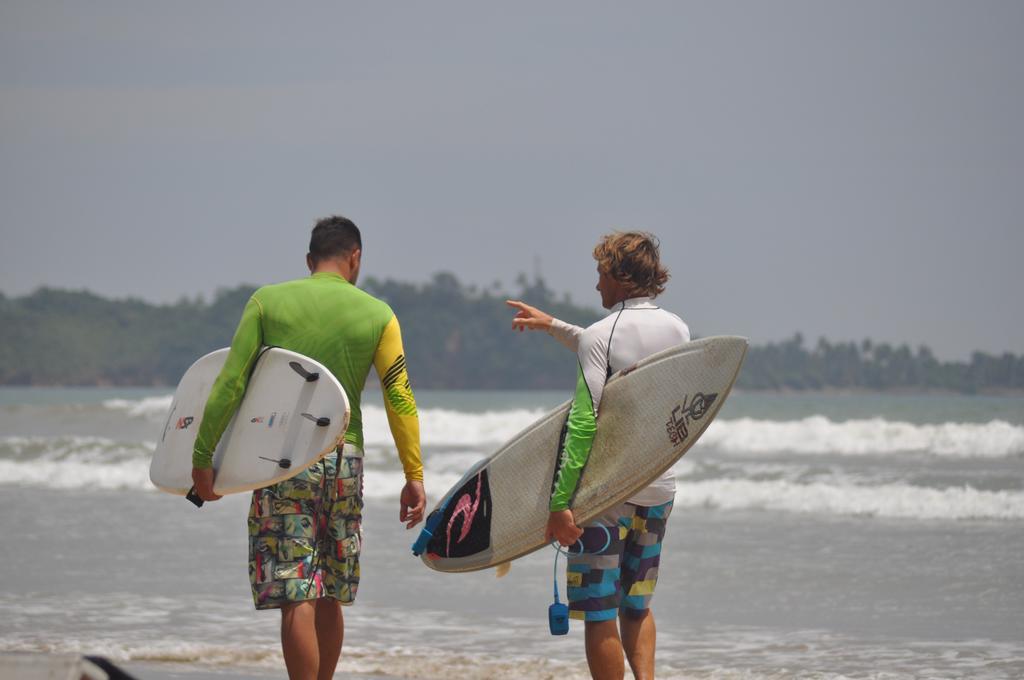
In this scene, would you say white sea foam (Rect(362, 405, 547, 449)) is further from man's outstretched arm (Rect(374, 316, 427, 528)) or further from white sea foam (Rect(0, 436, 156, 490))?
man's outstretched arm (Rect(374, 316, 427, 528))

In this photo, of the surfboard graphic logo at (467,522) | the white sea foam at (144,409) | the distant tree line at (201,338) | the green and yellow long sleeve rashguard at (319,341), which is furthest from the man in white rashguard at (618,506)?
the distant tree line at (201,338)

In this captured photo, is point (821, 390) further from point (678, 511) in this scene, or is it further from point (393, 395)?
point (393, 395)

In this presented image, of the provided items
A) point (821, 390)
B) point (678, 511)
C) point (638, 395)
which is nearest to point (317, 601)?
point (638, 395)

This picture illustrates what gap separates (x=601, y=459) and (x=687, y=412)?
33 centimetres


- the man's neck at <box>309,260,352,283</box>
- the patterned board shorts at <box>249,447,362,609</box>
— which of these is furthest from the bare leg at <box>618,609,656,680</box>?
the man's neck at <box>309,260,352,283</box>

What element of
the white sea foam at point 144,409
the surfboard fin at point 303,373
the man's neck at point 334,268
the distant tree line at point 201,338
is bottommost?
the surfboard fin at point 303,373

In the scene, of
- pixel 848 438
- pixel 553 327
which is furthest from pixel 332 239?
pixel 848 438

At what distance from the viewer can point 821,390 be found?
299 ft

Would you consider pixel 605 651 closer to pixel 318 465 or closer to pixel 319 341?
pixel 318 465

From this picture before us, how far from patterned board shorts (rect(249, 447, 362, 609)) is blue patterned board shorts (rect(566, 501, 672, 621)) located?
65 cm

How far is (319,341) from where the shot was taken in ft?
11.8

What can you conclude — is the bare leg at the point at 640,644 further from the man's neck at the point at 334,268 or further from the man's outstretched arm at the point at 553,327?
the man's neck at the point at 334,268

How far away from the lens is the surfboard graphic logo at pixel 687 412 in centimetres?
362

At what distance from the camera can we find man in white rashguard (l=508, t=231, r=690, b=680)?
349 centimetres
